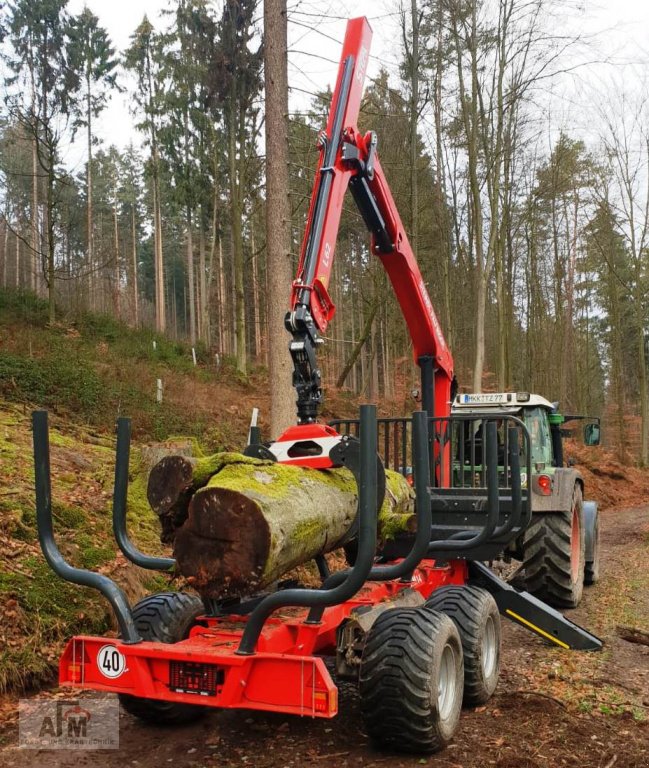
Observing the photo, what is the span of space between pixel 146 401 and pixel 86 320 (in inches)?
310

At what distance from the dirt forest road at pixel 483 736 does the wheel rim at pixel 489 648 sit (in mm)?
206

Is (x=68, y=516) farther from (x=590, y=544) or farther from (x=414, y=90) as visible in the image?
(x=414, y=90)

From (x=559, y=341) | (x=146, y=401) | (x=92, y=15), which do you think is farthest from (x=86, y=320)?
(x=559, y=341)

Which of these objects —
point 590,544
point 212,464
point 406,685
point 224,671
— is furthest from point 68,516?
point 590,544

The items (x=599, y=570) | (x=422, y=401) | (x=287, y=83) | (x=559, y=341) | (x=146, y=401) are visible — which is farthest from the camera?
(x=559, y=341)

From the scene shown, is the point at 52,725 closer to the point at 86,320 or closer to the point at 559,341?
the point at 86,320

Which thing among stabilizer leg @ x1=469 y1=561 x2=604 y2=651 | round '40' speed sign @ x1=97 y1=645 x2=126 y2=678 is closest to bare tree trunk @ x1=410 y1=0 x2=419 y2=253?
stabilizer leg @ x1=469 y1=561 x2=604 y2=651

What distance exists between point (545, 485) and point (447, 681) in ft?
12.0

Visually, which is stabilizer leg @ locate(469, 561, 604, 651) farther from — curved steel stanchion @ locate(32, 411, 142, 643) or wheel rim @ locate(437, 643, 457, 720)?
curved steel stanchion @ locate(32, 411, 142, 643)

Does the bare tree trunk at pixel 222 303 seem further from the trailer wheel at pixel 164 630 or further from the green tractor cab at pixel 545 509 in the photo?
the trailer wheel at pixel 164 630

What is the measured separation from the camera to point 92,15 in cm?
2681

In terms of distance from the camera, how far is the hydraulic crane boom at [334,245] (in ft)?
16.6

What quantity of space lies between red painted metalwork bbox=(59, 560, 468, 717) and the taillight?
12.6 ft

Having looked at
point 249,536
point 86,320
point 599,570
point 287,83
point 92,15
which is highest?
point 92,15
